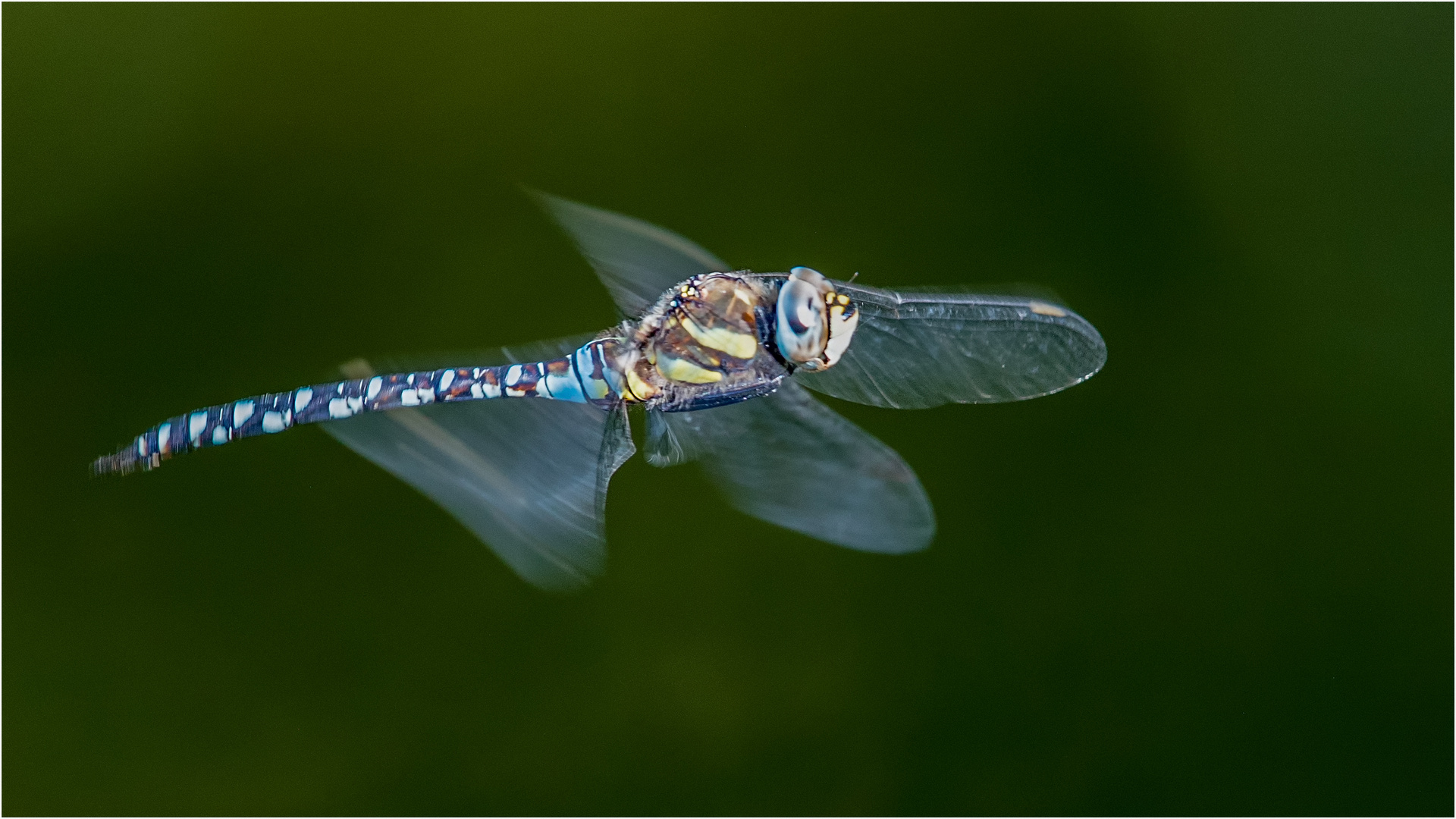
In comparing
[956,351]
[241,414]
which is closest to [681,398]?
[956,351]

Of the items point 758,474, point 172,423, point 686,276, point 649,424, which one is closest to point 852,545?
point 758,474

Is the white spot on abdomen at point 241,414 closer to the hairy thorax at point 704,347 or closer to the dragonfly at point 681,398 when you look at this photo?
the dragonfly at point 681,398

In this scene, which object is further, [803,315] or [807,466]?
[807,466]

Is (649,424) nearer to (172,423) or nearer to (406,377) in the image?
(406,377)

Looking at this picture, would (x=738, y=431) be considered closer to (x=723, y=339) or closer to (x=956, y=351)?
(x=723, y=339)

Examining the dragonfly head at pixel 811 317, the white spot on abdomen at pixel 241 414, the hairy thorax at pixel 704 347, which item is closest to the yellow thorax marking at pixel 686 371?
the hairy thorax at pixel 704 347

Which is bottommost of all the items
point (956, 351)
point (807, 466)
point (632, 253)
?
point (807, 466)

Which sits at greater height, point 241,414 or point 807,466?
point 241,414
